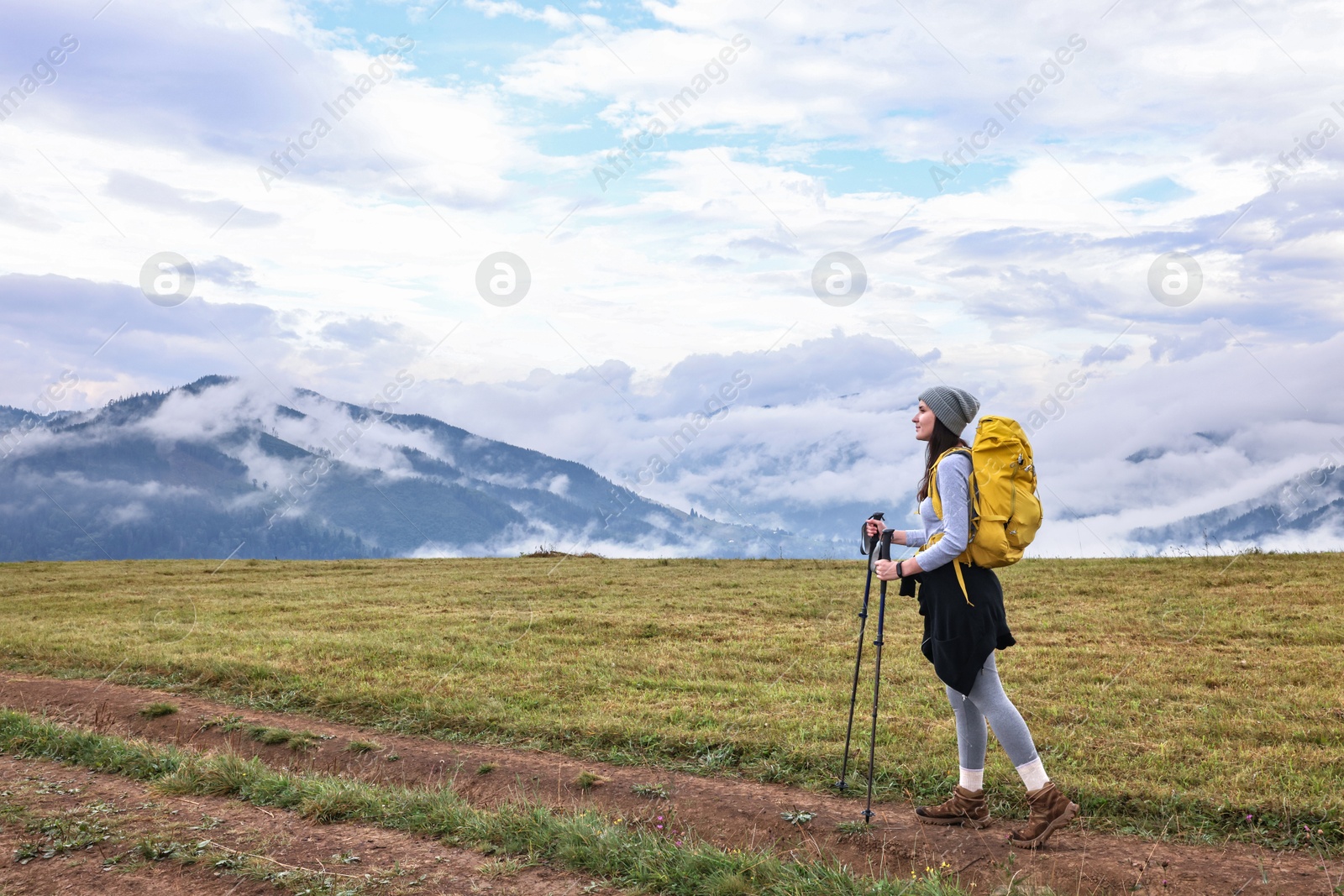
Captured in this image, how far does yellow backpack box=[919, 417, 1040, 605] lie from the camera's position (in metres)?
5.48

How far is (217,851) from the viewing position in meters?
5.86

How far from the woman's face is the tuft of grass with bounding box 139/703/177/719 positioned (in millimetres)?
9000

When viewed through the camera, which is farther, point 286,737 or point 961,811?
point 286,737

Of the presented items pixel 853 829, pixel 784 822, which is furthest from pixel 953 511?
pixel 784 822

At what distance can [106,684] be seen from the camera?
12.0 m

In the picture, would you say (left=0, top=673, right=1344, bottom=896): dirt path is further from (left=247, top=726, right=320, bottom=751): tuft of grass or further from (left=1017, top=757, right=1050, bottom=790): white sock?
(left=1017, top=757, right=1050, bottom=790): white sock

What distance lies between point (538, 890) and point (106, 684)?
9.58 m

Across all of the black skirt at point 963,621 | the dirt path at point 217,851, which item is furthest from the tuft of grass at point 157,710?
the black skirt at point 963,621

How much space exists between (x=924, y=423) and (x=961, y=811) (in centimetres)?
260

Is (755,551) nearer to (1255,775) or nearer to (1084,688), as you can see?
(1084,688)

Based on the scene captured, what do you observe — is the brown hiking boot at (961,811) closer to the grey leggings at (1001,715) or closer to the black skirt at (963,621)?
the grey leggings at (1001,715)

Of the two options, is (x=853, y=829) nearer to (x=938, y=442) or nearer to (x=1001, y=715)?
(x=1001, y=715)

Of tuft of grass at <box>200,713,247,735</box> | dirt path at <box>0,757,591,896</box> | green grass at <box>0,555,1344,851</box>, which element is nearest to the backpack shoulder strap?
green grass at <box>0,555,1344,851</box>

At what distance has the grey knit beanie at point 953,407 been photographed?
5.80 meters
